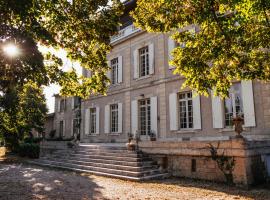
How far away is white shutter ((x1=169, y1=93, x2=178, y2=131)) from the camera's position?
12.5m

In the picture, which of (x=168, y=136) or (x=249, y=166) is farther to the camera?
(x=168, y=136)

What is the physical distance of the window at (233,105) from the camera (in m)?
10.5

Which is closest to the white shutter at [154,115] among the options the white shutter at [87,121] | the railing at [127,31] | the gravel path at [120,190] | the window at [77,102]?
the railing at [127,31]

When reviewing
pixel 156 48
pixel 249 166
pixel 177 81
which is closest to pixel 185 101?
pixel 177 81

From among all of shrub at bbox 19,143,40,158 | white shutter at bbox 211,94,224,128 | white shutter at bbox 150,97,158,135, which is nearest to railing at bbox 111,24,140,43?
white shutter at bbox 150,97,158,135

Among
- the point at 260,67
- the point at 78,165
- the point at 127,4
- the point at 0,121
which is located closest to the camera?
the point at 260,67

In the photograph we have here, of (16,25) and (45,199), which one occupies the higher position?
(16,25)

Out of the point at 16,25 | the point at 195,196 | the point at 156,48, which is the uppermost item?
the point at 156,48

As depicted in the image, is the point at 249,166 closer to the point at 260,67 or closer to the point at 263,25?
the point at 260,67

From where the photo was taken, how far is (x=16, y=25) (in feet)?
19.8

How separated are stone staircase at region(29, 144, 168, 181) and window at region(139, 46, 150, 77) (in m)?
5.30

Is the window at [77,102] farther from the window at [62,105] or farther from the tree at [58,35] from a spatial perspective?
the tree at [58,35]

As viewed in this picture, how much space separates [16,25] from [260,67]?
6030 millimetres

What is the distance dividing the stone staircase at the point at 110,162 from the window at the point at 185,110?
3.17 m
